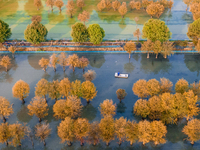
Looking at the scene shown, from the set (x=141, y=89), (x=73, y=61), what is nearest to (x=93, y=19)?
(x=73, y=61)

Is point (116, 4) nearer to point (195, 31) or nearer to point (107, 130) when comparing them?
point (195, 31)

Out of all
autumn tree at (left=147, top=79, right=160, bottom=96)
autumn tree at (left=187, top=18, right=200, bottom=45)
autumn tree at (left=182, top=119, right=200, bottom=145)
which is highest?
autumn tree at (left=187, top=18, right=200, bottom=45)

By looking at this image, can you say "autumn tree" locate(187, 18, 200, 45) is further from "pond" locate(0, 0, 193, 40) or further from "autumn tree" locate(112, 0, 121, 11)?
"autumn tree" locate(112, 0, 121, 11)

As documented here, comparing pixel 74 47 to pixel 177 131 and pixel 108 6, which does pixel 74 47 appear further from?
pixel 177 131

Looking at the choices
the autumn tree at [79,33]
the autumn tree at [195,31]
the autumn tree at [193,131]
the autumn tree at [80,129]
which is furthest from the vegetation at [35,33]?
the autumn tree at [193,131]

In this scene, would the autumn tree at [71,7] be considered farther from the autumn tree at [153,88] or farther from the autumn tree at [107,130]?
the autumn tree at [107,130]

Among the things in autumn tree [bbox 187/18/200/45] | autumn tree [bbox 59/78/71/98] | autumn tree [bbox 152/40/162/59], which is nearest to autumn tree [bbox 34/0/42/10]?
autumn tree [bbox 152/40/162/59]
